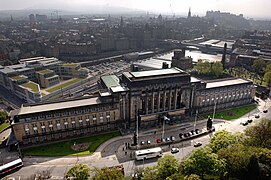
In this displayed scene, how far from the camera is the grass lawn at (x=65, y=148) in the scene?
Answer: 88456 millimetres

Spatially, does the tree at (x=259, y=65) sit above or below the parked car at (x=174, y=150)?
above

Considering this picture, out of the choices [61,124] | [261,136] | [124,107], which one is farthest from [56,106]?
[261,136]

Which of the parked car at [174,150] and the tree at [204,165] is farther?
the parked car at [174,150]

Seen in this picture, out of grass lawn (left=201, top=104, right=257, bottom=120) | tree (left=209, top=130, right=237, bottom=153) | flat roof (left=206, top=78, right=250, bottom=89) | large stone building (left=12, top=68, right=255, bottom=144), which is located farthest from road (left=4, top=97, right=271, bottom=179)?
flat roof (left=206, top=78, right=250, bottom=89)

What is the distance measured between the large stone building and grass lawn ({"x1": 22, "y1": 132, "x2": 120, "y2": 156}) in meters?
3.66

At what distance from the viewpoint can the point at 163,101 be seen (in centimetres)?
10906

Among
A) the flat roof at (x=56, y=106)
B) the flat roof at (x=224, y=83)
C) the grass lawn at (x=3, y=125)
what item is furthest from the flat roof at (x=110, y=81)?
the grass lawn at (x=3, y=125)

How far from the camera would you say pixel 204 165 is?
207ft

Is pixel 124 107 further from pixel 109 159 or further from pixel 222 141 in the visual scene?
pixel 222 141

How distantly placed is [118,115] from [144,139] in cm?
1710

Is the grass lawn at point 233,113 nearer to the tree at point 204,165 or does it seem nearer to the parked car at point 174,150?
the parked car at point 174,150

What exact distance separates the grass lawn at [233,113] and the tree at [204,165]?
55.3m

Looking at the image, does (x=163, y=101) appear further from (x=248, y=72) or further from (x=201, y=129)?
(x=248, y=72)

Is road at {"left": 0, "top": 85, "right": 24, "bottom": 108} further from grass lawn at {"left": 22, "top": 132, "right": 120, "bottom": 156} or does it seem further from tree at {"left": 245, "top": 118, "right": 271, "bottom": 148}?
tree at {"left": 245, "top": 118, "right": 271, "bottom": 148}
